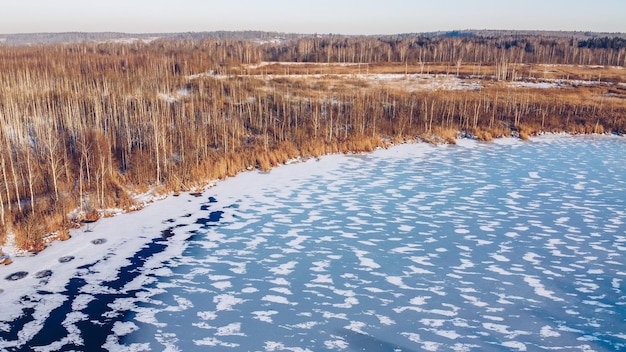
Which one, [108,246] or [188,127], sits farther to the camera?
[188,127]

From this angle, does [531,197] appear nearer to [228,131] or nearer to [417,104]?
[228,131]

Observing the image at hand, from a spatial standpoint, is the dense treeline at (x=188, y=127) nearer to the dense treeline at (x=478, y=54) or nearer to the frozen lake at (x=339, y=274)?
the frozen lake at (x=339, y=274)

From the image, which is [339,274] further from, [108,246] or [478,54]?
[478,54]

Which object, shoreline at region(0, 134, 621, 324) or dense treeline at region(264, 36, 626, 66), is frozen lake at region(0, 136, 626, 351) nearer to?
shoreline at region(0, 134, 621, 324)

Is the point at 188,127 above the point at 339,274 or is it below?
above

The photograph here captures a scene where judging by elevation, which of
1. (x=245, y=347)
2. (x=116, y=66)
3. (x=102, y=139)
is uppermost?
(x=116, y=66)

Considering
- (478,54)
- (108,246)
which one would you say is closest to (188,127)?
(108,246)

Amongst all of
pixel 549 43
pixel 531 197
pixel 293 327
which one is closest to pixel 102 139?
pixel 293 327

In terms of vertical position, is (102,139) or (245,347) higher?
(102,139)

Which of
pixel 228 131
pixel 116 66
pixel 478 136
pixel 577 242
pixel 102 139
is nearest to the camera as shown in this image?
pixel 577 242

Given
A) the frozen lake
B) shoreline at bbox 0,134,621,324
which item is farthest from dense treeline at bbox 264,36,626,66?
shoreline at bbox 0,134,621,324
